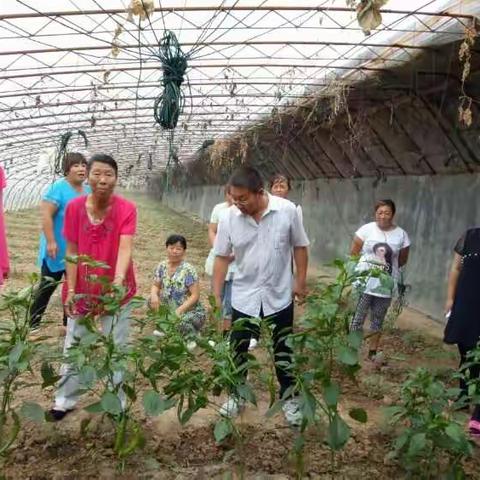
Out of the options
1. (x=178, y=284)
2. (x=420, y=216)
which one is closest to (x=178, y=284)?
(x=178, y=284)

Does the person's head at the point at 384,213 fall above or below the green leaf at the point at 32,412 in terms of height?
above

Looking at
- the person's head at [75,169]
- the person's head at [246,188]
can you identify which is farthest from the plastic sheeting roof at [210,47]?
the person's head at [246,188]

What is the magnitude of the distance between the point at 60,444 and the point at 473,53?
4760mm

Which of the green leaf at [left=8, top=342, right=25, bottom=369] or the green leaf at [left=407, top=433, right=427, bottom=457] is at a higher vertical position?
the green leaf at [left=8, top=342, right=25, bottom=369]

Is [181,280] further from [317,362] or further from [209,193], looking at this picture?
[209,193]

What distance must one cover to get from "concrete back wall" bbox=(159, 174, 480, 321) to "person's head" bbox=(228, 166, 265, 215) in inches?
173

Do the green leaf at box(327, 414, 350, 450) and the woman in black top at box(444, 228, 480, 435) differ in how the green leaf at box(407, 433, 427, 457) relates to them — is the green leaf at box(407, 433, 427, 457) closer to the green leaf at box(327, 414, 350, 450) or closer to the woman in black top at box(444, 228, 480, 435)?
the green leaf at box(327, 414, 350, 450)

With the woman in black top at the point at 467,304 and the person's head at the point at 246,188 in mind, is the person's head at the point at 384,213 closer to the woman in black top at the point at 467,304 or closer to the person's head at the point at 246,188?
the woman in black top at the point at 467,304

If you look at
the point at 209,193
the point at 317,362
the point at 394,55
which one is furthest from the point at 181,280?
the point at 209,193

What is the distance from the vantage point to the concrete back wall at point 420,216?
22.6 feet

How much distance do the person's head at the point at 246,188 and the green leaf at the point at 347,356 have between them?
103 centimetres

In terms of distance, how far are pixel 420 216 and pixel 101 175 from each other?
5.93 m

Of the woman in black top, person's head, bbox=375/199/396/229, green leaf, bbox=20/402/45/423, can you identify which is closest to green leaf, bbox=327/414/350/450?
green leaf, bbox=20/402/45/423

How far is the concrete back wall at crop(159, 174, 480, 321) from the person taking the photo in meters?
6.90
